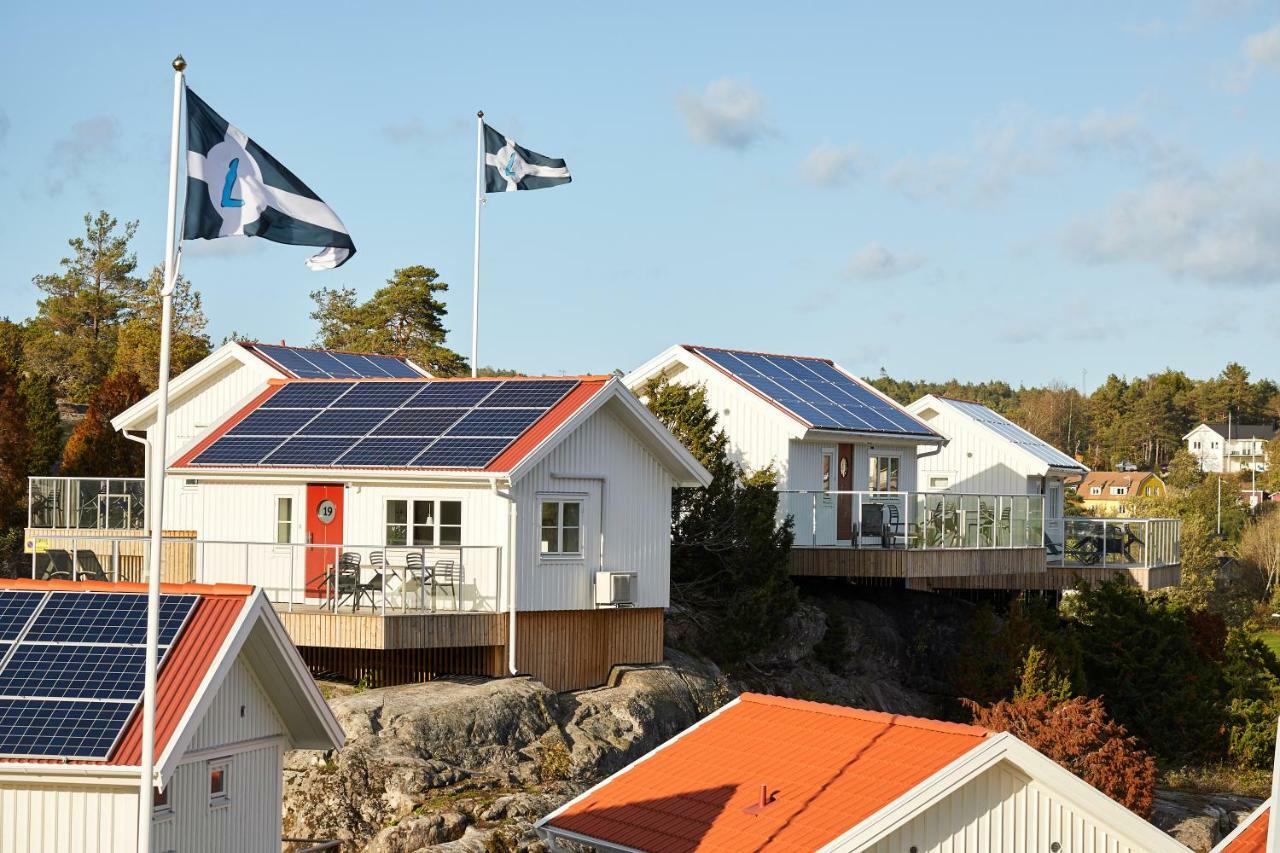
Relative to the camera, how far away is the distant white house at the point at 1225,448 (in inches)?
7219

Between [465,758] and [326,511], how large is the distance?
262 inches

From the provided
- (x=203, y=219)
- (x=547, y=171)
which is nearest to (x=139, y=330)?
(x=547, y=171)

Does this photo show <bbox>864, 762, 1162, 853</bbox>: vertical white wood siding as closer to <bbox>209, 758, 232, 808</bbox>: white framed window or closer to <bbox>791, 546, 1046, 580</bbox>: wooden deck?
<bbox>209, 758, 232, 808</bbox>: white framed window

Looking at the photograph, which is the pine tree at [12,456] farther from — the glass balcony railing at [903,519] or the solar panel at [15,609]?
the solar panel at [15,609]

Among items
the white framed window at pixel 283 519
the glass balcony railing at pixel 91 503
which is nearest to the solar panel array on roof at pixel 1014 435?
the glass balcony railing at pixel 91 503

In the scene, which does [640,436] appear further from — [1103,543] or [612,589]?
[1103,543]

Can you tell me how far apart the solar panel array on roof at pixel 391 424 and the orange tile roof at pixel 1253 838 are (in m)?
14.9

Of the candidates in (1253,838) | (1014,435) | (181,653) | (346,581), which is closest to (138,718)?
(181,653)

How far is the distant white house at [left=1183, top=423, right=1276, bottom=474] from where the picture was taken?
18338 centimetres

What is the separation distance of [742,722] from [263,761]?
22.6 ft

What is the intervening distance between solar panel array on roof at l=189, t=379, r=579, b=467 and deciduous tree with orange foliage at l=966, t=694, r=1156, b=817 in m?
10.8

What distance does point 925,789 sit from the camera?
60.1 feet

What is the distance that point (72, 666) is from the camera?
55.8ft

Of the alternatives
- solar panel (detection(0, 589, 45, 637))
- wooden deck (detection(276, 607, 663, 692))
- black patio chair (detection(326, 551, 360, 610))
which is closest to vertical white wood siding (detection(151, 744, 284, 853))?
→ solar panel (detection(0, 589, 45, 637))
